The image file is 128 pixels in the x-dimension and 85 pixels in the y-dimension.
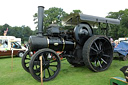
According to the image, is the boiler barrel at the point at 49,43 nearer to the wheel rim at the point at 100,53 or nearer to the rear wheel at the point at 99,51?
the rear wheel at the point at 99,51

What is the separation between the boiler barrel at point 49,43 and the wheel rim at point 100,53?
3.00 ft

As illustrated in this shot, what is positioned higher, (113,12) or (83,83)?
(113,12)

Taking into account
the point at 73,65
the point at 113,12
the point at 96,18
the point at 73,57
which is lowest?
the point at 73,65

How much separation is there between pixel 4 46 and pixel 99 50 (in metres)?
9.18

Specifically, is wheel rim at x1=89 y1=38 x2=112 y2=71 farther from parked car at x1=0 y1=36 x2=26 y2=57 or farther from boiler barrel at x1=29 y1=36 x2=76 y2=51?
parked car at x1=0 y1=36 x2=26 y2=57

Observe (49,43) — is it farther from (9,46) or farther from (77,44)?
(9,46)

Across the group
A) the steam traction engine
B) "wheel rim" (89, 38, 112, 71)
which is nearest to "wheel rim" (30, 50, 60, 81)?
the steam traction engine

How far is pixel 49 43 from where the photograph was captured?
420 cm

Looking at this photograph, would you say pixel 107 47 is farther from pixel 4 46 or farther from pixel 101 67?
pixel 4 46

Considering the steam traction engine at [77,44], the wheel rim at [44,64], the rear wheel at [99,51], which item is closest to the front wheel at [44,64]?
the wheel rim at [44,64]

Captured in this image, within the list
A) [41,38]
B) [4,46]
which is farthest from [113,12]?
[41,38]

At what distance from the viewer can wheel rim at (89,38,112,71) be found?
4807mm

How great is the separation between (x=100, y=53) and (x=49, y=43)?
2227mm

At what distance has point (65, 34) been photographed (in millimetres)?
4883
